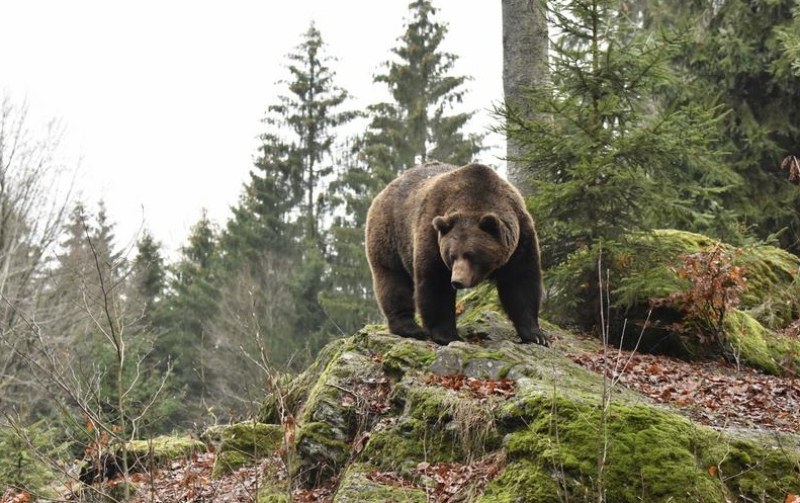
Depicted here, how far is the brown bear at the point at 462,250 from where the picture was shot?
7.29 meters

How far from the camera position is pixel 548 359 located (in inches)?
275

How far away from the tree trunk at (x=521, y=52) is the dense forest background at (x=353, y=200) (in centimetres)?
33

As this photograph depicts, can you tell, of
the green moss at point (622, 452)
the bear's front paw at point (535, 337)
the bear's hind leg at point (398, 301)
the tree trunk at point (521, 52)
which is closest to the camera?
the green moss at point (622, 452)

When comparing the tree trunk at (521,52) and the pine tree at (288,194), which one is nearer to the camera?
the tree trunk at (521,52)

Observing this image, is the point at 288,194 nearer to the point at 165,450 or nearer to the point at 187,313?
the point at 187,313

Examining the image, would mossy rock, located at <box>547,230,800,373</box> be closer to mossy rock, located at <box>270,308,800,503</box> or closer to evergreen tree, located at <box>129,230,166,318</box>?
mossy rock, located at <box>270,308,800,503</box>

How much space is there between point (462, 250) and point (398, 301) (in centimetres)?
165

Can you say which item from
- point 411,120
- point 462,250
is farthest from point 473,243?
point 411,120

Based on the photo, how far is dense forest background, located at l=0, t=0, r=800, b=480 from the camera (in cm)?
863

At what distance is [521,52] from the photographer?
11203 mm

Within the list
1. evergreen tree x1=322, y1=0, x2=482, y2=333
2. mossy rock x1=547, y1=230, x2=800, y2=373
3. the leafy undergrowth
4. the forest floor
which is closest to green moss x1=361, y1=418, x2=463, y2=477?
the forest floor

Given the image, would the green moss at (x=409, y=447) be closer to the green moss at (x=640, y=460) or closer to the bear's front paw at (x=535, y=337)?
the green moss at (x=640, y=460)

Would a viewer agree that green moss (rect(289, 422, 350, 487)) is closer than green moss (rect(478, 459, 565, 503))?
No

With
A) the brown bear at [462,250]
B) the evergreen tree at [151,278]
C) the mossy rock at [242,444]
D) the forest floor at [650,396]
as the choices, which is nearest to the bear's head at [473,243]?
the brown bear at [462,250]
